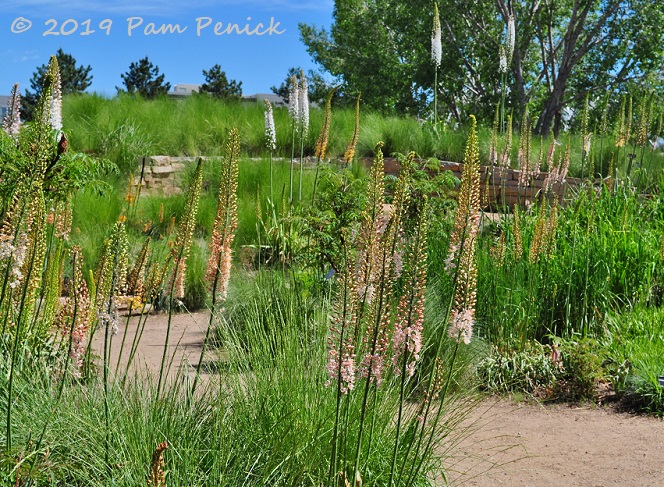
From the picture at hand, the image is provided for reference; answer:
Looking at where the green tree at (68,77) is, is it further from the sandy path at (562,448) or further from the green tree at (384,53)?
the sandy path at (562,448)

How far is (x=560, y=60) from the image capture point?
2536 centimetres

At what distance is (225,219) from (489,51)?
22000 millimetres

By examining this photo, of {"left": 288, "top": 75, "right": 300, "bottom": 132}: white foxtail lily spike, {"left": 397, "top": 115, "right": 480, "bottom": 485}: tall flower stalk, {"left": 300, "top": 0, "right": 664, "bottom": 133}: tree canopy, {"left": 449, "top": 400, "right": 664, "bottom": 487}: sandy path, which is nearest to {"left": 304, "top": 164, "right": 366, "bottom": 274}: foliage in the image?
{"left": 288, "top": 75, "right": 300, "bottom": 132}: white foxtail lily spike

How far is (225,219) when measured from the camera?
112 inches

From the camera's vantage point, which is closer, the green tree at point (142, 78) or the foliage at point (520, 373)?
the foliage at point (520, 373)

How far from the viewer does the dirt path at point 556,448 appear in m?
4.30

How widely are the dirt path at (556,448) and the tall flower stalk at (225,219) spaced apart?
0.98 m

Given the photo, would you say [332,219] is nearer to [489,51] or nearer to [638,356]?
[638,356]

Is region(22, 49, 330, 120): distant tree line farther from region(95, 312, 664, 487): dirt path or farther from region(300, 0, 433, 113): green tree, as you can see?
region(95, 312, 664, 487): dirt path

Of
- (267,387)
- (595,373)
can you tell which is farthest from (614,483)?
(267,387)

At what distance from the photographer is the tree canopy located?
886 inches

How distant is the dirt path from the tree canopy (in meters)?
17.4

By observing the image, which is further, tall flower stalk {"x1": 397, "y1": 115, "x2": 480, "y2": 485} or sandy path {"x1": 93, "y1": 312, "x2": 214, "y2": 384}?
sandy path {"x1": 93, "y1": 312, "x2": 214, "y2": 384}

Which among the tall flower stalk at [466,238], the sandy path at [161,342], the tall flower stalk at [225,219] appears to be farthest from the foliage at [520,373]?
the tall flower stalk at [466,238]
